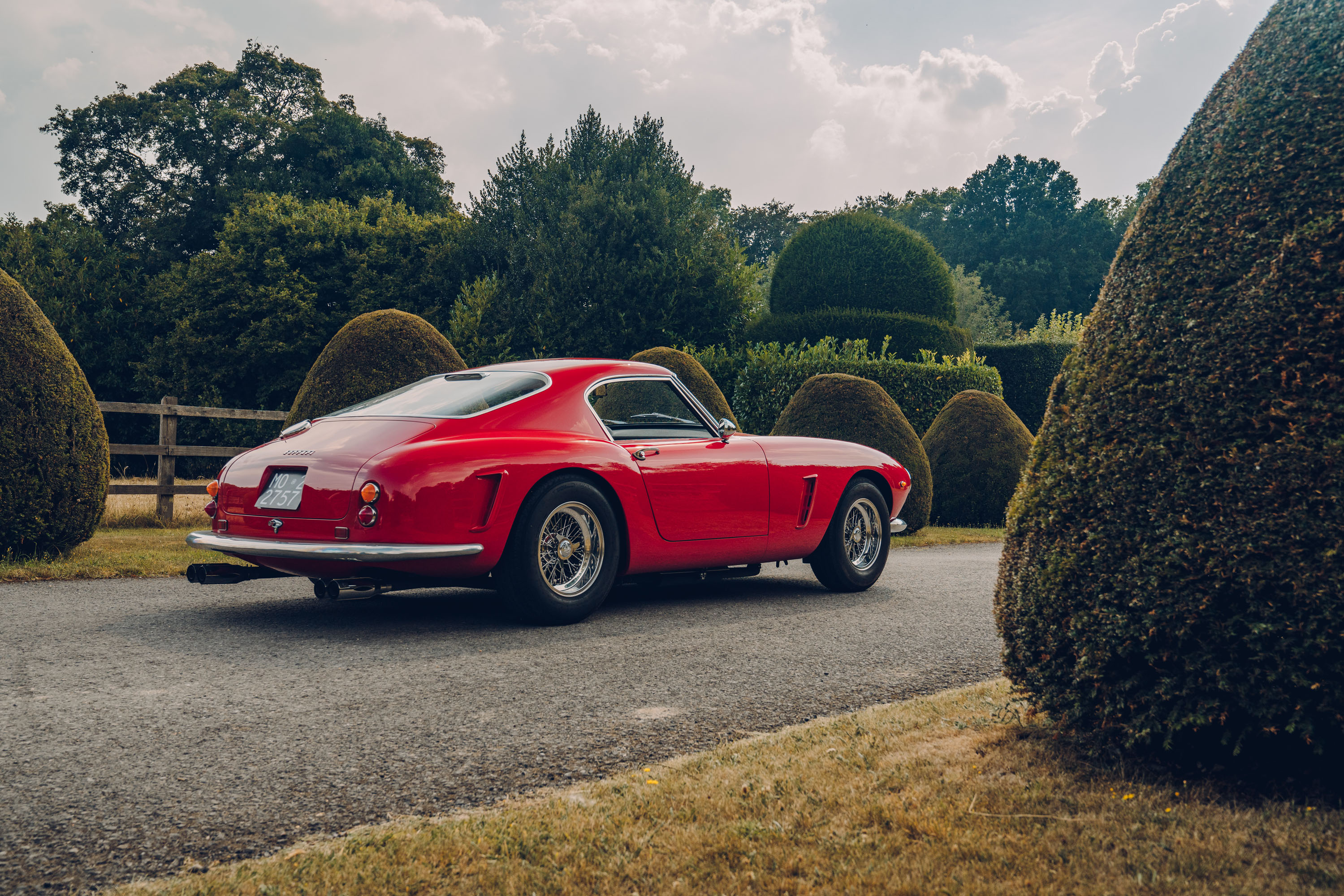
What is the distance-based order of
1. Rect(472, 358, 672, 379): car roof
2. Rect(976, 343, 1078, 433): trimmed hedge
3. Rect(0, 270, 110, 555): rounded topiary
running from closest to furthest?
Rect(472, 358, 672, 379): car roof → Rect(0, 270, 110, 555): rounded topiary → Rect(976, 343, 1078, 433): trimmed hedge

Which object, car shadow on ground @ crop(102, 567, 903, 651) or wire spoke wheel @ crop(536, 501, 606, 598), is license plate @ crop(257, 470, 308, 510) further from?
wire spoke wheel @ crop(536, 501, 606, 598)

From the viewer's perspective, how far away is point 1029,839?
2.51m

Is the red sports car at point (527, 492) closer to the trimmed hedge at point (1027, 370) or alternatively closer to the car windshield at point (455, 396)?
the car windshield at point (455, 396)

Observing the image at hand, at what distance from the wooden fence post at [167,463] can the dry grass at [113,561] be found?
209 cm

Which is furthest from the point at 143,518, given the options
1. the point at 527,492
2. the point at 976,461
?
the point at 976,461

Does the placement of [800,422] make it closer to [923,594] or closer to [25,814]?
[923,594]

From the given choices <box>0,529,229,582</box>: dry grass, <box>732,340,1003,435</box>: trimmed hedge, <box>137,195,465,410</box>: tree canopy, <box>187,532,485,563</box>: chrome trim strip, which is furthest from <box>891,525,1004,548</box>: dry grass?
<box>137,195,465,410</box>: tree canopy

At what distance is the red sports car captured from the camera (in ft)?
17.4

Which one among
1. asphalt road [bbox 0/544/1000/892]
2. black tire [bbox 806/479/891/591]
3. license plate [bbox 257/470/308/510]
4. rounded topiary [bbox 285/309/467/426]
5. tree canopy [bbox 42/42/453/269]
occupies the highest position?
tree canopy [bbox 42/42/453/269]

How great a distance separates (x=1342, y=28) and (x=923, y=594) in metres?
5.52

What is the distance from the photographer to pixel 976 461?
1578 centimetres

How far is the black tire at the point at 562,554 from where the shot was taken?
5.65m

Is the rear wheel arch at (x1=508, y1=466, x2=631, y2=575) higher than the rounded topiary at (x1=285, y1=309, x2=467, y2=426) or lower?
lower

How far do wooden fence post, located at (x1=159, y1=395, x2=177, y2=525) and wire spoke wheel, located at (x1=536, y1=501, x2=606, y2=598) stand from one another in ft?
27.0
